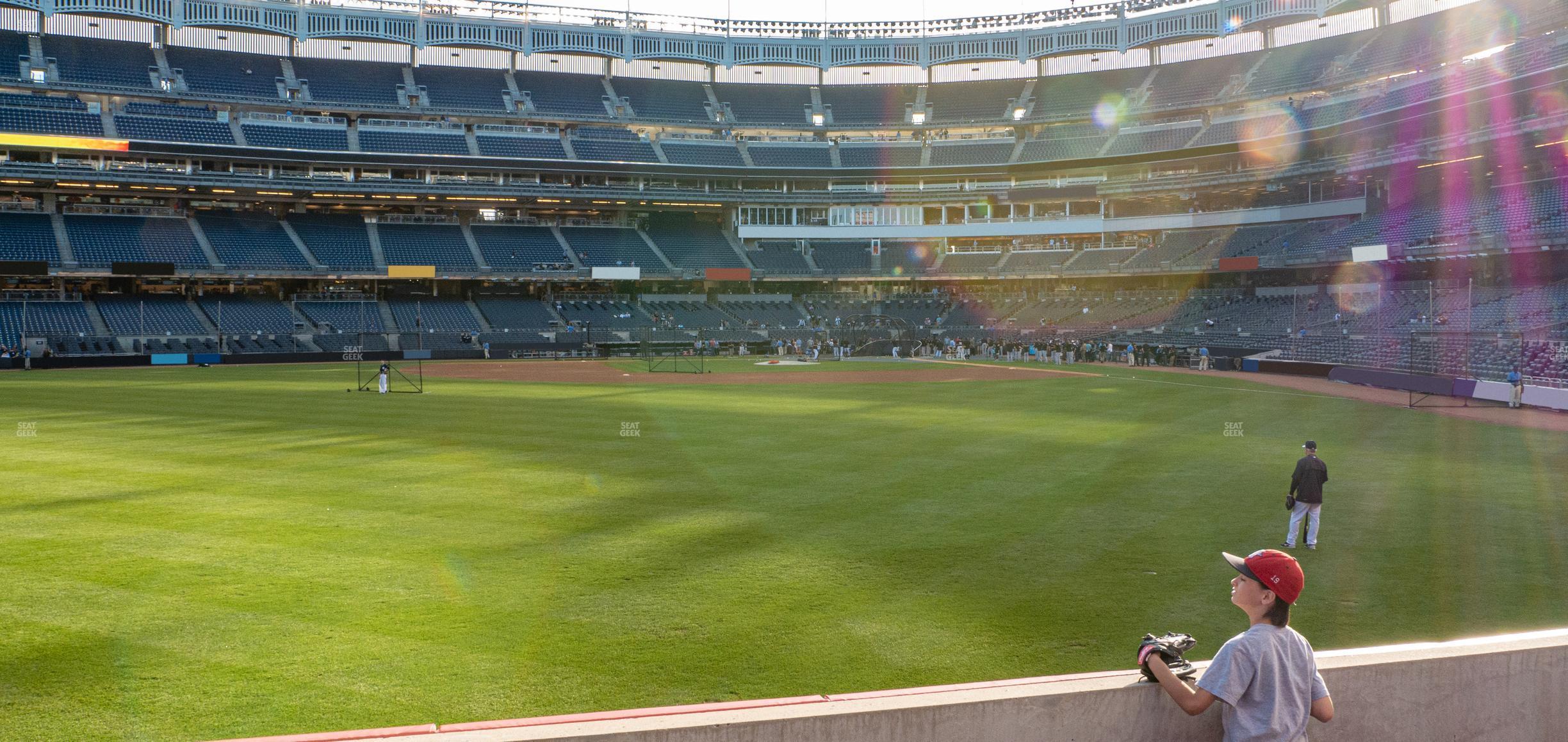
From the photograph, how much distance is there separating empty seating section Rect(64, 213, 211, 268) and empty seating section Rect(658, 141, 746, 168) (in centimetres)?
3824

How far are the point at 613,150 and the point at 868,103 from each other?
25.5 metres

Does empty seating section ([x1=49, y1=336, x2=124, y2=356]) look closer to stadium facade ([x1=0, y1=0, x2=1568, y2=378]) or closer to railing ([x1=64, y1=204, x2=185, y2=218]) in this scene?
stadium facade ([x1=0, y1=0, x2=1568, y2=378])

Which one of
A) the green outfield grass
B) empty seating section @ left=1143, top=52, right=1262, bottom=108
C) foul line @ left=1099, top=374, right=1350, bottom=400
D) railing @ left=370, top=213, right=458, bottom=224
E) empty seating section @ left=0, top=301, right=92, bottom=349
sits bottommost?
the green outfield grass

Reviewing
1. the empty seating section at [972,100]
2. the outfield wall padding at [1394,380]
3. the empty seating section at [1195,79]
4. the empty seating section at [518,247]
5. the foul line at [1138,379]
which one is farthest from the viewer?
the empty seating section at [972,100]

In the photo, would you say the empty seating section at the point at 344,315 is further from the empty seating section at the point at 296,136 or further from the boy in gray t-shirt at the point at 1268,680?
the boy in gray t-shirt at the point at 1268,680

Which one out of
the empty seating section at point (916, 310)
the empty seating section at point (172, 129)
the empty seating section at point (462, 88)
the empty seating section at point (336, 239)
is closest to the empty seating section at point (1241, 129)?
the empty seating section at point (916, 310)

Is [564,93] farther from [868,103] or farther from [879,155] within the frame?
[879,155]

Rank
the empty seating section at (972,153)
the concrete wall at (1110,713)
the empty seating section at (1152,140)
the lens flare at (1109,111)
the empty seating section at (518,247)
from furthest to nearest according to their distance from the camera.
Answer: the empty seating section at (972,153)
the lens flare at (1109,111)
the empty seating section at (1152,140)
the empty seating section at (518,247)
the concrete wall at (1110,713)

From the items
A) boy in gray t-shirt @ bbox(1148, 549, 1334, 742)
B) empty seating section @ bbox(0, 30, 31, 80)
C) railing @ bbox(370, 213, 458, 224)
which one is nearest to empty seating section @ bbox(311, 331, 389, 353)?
railing @ bbox(370, 213, 458, 224)

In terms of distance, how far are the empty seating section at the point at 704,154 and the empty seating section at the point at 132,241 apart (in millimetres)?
38238

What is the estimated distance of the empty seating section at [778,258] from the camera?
89.2 metres

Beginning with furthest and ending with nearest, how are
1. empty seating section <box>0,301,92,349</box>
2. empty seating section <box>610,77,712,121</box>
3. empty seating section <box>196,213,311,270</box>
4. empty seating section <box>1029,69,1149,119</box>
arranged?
empty seating section <box>610,77,712,121</box>
empty seating section <box>1029,69,1149,119</box>
empty seating section <box>196,213,311,270</box>
empty seating section <box>0,301,92,349</box>

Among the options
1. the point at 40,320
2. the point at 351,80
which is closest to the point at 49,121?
the point at 40,320

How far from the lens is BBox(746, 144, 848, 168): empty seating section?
9100 centimetres
